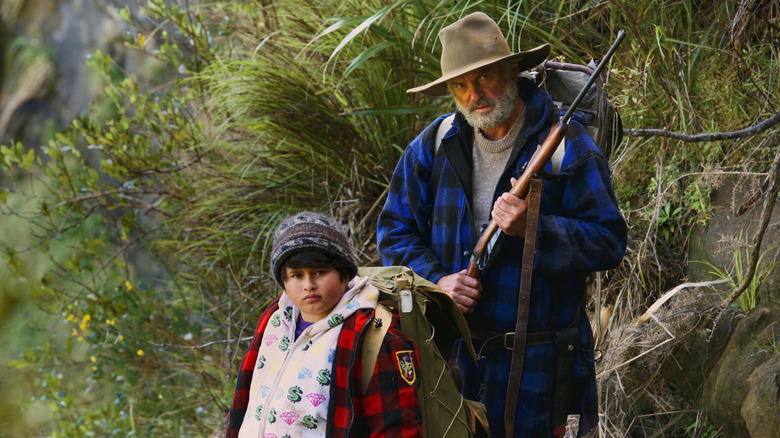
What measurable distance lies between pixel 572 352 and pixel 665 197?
5.40ft

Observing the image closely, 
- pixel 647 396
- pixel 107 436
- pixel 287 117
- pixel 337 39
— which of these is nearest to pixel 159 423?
pixel 107 436

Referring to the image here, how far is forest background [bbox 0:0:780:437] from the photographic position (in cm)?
367

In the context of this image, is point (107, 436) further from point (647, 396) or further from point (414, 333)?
point (414, 333)

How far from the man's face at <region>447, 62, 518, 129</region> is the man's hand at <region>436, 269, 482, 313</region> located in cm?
48

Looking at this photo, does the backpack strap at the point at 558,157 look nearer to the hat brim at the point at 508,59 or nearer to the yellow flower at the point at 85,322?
the hat brim at the point at 508,59

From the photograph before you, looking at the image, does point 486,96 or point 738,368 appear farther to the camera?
point 738,368

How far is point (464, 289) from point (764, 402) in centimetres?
119

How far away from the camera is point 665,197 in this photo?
3900 millimetres

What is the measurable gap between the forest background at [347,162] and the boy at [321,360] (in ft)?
4.43

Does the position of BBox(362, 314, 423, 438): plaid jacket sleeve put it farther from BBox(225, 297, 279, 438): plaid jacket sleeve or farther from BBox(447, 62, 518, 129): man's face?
BBox(447, 62, 518, 129): man's face

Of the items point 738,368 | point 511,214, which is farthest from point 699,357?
point 511,214

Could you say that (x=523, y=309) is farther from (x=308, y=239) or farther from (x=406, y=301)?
(x=308, y=239)

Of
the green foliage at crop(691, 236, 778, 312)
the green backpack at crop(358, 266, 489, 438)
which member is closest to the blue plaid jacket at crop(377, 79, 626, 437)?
the green backpack at crop(358, 266, 489, 438)

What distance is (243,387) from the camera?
2221 mm
